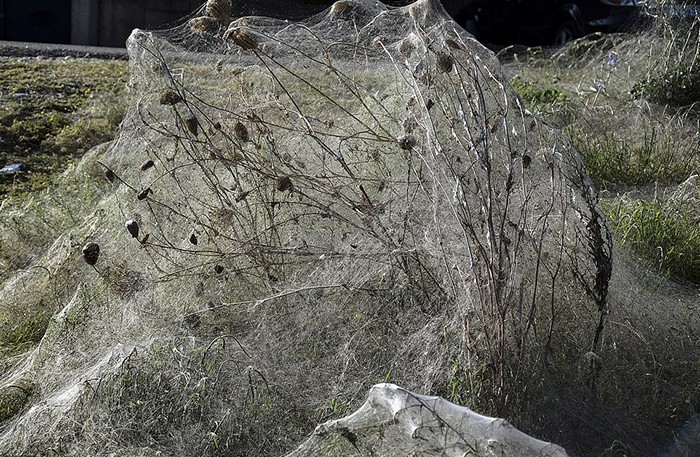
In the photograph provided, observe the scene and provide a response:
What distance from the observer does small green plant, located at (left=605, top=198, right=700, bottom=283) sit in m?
4.39

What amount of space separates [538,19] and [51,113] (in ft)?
27.8

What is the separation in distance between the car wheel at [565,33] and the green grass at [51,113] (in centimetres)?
644

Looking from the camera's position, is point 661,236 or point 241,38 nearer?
point 241,38

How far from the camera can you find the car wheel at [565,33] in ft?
42.8

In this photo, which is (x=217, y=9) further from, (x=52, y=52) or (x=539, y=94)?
(x=52, y=52)

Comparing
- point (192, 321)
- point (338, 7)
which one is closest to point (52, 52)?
point (338, 7)

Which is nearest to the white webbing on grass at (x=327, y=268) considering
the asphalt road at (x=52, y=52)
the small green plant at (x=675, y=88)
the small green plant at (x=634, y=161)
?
the small green plant at (x=634, y=161)

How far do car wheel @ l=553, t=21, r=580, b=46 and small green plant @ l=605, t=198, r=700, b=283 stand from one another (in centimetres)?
870

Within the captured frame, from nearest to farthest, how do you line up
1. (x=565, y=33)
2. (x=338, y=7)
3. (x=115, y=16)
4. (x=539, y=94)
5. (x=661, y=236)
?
(x=338, y=7) → (x=661, y=236) → (x=539, y=94) → (x=565, y=33) → (x=115, y=16)

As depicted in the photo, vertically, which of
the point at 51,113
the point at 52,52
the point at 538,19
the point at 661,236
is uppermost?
the point at 661,236

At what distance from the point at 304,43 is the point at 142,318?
142 cm

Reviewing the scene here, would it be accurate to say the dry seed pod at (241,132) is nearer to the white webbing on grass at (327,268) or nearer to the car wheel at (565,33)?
the white webbing on grass at (327,268)

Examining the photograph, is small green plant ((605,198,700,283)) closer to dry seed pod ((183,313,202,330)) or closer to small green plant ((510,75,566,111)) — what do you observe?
dry seed pod ((183,313,202,330))

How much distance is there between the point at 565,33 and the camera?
13.2 m
